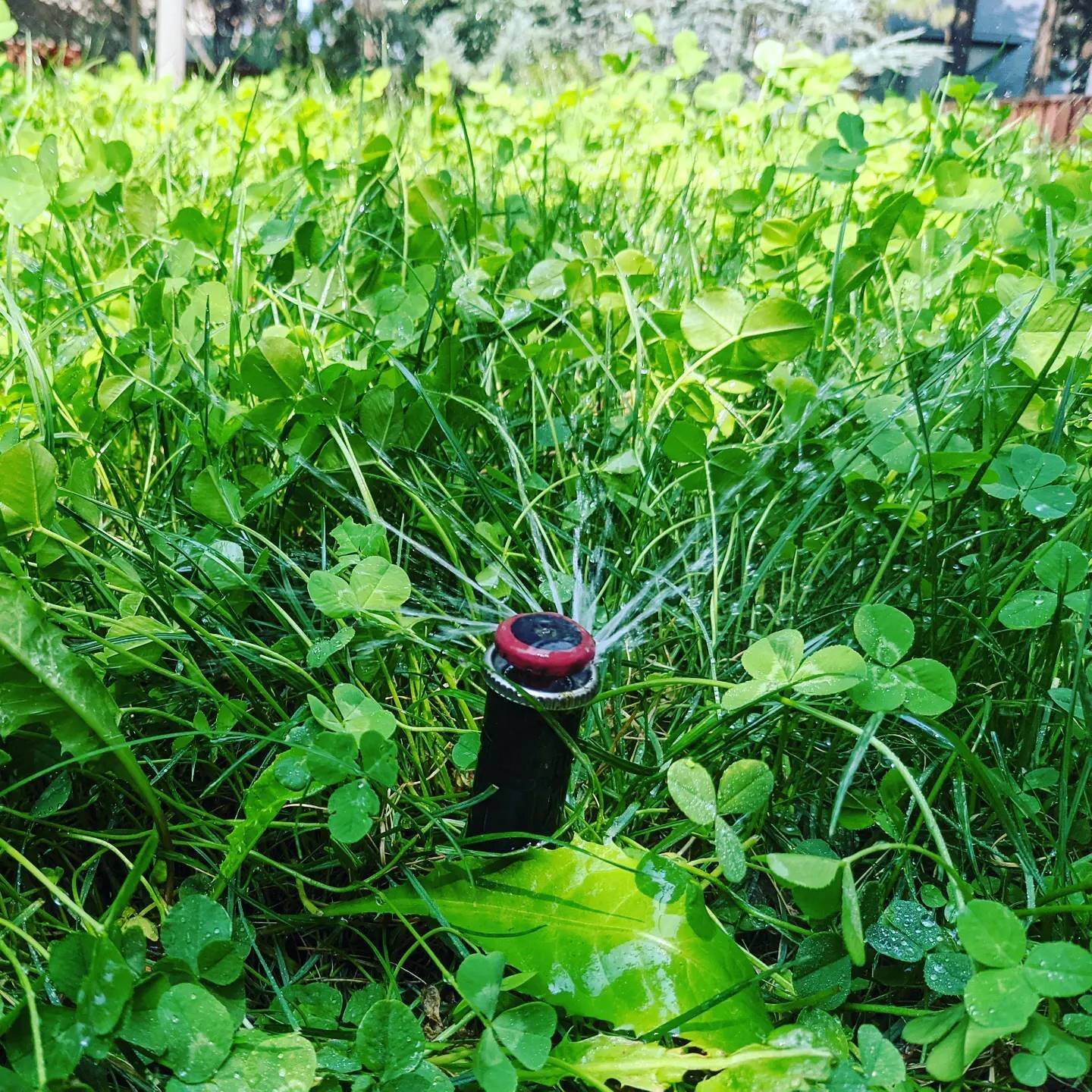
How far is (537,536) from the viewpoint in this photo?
119 cm

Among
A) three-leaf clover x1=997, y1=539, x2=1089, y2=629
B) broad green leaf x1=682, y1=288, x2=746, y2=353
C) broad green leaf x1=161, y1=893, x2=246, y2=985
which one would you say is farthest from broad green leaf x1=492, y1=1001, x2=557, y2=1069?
broad green leaf x1=682, y1=288, x2=746, y2=353

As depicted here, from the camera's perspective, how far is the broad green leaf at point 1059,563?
0.95 m

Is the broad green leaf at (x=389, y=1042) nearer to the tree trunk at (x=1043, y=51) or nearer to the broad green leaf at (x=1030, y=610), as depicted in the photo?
the broad green leaf at (x=1030, y=610)

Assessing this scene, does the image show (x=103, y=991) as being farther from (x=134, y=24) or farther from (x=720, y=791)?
(x=134, y=24)

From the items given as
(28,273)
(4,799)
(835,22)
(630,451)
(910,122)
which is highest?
(835,22)

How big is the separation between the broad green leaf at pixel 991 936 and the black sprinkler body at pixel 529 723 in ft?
1.12

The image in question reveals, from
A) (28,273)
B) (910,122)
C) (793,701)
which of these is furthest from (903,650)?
(910,122)

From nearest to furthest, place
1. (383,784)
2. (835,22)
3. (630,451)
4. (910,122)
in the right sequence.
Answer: (383,784) → (630,451) → (910,122) → (835,22)

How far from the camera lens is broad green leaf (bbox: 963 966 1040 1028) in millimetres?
669

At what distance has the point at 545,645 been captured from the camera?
797 mm

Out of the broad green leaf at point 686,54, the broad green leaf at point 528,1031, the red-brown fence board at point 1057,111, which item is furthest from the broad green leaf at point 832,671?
the red-brown fence board at point 1057,111

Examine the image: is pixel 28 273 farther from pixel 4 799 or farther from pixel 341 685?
pixel 341 685

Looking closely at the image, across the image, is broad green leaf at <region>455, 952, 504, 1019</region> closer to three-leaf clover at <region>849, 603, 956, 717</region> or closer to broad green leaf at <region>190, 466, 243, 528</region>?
three-leaf clover at <region>849, 603, 956, 717</region>

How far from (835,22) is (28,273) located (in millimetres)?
10587
